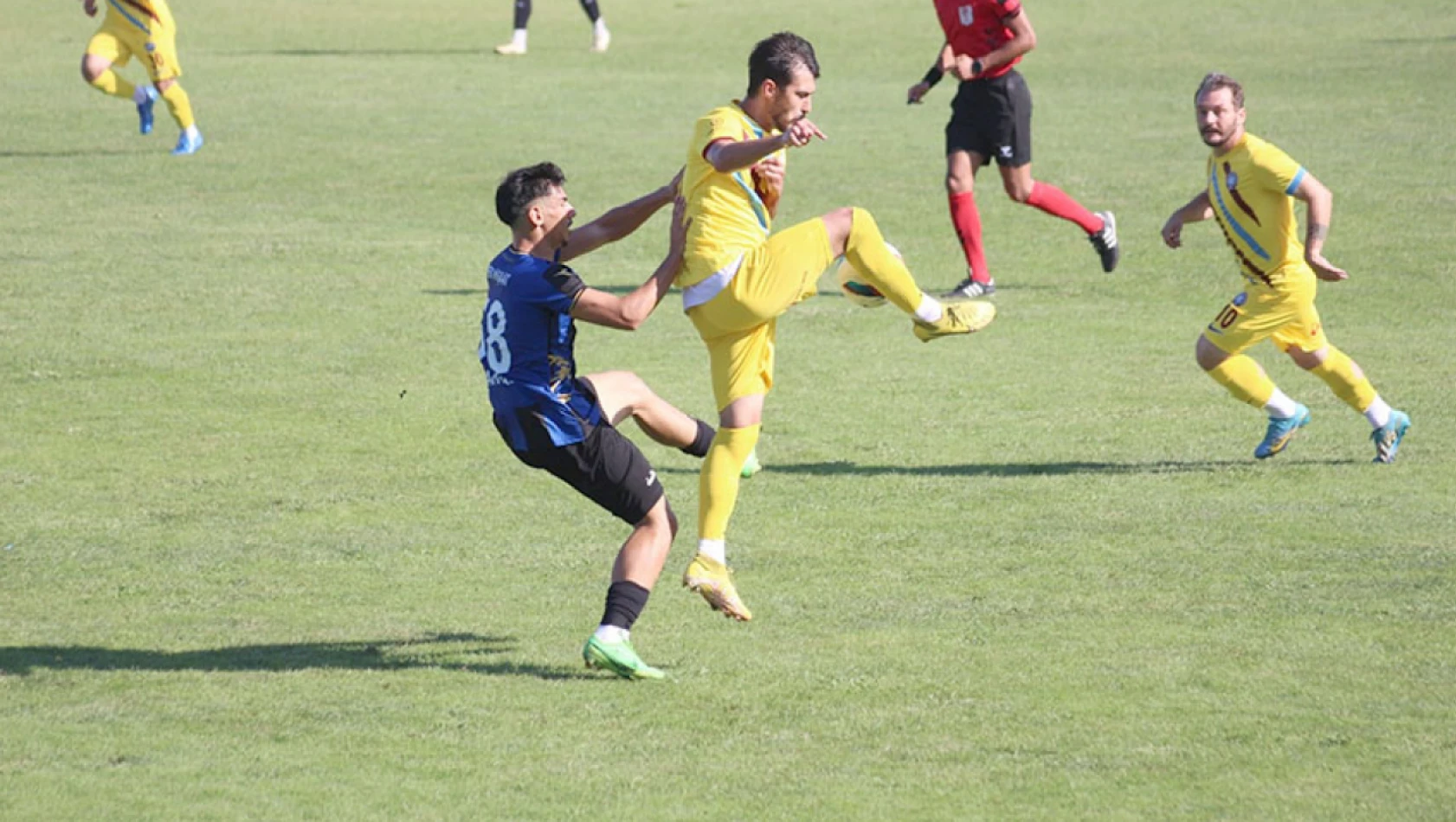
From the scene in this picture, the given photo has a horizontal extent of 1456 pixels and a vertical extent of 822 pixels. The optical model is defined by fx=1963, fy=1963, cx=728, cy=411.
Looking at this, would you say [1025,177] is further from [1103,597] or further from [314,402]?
[1103,597]

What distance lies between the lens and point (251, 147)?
2059cm

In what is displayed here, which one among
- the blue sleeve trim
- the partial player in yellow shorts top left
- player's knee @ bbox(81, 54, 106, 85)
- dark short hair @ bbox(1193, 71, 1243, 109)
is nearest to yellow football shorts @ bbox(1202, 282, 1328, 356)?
the blue sleeve trim

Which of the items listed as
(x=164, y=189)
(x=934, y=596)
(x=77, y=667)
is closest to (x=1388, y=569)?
(x=934, y=596)

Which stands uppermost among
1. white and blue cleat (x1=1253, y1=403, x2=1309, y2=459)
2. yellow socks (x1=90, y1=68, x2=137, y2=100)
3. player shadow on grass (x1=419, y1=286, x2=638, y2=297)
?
white and blue cleat (x1=1253, y1=403, x2=1309, y2=459)

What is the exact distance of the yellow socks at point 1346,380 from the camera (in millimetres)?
9625

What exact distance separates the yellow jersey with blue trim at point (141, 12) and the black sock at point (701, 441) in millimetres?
13625

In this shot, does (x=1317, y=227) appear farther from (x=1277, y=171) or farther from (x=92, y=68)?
(x=92, y=68)

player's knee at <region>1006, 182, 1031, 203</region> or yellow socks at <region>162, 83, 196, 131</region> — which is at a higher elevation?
player's knee at <region>1006, 182, 1031, 203</region>

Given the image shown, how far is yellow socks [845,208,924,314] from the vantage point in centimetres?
733

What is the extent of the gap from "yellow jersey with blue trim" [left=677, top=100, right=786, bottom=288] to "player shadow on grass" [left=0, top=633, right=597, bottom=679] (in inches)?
60.1

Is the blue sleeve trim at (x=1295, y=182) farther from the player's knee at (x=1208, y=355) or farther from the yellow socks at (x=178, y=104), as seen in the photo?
the yellow socks at (x=178, y=104)

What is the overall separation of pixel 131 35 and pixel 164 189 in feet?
8.19

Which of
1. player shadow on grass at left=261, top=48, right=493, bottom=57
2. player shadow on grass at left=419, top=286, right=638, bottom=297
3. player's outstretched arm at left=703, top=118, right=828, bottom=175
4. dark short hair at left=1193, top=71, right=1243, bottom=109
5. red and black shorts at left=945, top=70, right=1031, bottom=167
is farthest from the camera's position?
player shadow on grass at left=261, top=48, right=493, bottom=57

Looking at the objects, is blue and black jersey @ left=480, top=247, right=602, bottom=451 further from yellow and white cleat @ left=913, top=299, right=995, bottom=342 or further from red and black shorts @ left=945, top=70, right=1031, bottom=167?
red and black shorts @ left=945, top=70, right=1031, bottom=167
